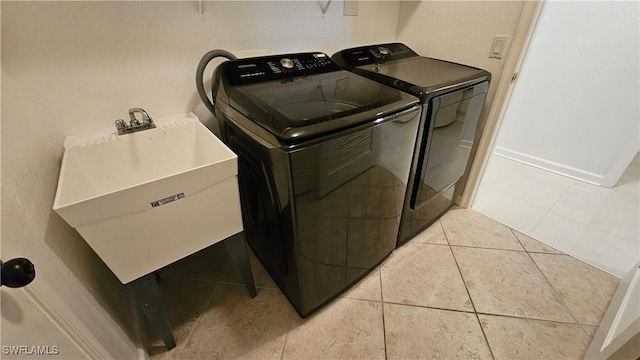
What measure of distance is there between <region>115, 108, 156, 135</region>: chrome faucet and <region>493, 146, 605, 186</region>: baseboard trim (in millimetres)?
2523

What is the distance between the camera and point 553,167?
2.38 metres

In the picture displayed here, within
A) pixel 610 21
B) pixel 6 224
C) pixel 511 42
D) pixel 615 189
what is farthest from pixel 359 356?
pixel 610 21

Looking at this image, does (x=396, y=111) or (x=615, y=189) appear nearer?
(x=396, y=111)

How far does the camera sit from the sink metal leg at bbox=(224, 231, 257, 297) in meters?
1.08

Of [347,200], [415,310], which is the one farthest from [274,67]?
[415,310]

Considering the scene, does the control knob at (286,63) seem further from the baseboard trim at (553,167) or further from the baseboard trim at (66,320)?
the baseboard trim at (553,167)

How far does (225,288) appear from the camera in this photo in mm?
1370

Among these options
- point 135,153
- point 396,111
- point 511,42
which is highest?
point 511,42

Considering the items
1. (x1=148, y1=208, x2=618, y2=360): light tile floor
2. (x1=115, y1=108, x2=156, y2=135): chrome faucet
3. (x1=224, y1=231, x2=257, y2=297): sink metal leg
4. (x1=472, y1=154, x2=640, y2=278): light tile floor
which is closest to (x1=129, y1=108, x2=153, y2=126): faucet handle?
(x1=115, y1=108, x2=156, y2=135): chrome faucet

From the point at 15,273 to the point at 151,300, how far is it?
1.90 ft

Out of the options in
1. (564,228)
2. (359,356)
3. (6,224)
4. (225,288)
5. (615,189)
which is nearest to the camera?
(6,224)

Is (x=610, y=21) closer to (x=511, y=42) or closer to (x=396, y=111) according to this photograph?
(x=511, y=42)

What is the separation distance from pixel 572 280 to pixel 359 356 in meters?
1.23

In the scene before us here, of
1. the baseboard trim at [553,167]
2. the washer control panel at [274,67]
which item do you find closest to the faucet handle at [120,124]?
the washer control panel at [274,67]
